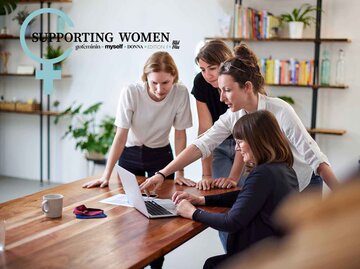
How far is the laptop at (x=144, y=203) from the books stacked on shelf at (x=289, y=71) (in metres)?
2.69

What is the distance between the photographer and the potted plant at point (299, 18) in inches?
175

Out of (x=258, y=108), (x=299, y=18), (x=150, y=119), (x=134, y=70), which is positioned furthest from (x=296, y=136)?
(x=134, y=70)

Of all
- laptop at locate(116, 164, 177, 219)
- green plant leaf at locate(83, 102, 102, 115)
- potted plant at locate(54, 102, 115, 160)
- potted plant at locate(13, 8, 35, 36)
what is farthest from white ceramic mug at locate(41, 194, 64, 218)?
potted plant at locate(13, 8, 35, 36)

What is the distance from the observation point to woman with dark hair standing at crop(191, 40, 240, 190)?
8.02 feet

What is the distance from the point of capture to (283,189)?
1.69 m

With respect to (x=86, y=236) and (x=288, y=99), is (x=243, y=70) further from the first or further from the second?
(x=288, y=99)

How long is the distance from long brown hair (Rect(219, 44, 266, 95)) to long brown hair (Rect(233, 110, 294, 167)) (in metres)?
0.40

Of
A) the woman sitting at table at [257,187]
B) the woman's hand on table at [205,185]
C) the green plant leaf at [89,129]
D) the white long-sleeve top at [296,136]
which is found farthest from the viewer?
the green plant leaf at [89,129]

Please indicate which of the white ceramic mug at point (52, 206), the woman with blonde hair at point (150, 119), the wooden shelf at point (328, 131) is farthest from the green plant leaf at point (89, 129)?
the white ceramic mug at point (52, 206)

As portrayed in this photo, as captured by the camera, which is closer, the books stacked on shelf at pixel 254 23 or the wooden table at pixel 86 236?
the wooden table at pixel 86 236

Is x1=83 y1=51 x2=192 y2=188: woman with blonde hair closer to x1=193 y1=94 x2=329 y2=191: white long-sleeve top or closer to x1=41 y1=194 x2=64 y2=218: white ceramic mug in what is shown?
x1=193 y1=94 x2=329 y2=191: white long-sleeve top

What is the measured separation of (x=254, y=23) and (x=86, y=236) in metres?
3.38

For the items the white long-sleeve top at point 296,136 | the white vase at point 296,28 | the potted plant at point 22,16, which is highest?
the potted plant at point 22,16

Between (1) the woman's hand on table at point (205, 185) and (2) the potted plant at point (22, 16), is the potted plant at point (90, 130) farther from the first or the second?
(1) the woman's hand on table at point (205, 185)
